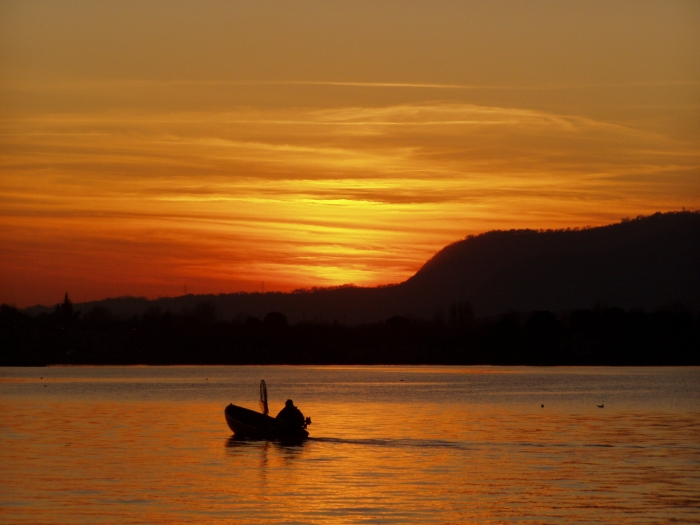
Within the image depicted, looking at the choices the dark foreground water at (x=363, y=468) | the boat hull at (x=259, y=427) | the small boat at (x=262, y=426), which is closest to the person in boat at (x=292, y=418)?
the small boat at (x=262, y=426)

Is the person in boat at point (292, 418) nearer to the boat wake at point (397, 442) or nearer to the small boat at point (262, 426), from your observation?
the small boat at point (262, 426)

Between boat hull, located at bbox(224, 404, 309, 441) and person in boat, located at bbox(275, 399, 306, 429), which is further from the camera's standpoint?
boat hull, located at bbox(224, 404, 309, 441)

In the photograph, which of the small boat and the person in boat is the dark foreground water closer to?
the small boat

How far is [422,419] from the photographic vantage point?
250 ft

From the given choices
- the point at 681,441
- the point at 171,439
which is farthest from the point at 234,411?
the point at 681,441

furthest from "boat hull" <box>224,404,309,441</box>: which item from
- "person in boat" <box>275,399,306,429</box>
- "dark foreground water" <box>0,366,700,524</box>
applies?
"dark foreground water" <box>0,366,700,524</box>

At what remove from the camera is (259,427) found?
59469 millimetres

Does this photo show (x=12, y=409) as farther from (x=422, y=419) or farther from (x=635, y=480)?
(x=635, y=480)

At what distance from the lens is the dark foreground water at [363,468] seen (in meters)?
33.7

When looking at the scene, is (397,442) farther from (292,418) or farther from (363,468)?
(363,468)

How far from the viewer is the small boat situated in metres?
57.1

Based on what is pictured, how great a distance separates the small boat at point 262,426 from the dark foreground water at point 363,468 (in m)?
1.03

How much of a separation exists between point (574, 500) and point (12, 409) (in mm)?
64398

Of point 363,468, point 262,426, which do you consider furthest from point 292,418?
point 363,468
